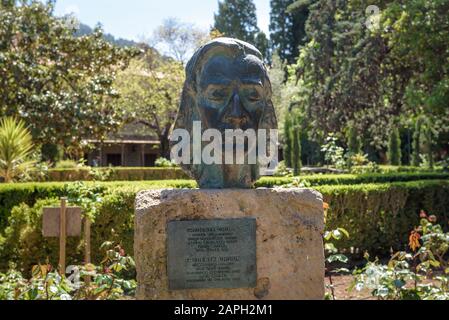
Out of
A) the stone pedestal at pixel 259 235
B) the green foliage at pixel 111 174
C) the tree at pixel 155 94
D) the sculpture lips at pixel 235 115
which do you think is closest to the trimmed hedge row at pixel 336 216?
the stone pedestal at pixel 259 235

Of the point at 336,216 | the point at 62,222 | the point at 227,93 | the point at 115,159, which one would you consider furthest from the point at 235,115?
the point at 115,159

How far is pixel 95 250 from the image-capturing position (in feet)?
23.1

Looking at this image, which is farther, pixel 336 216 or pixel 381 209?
pixel 381 209

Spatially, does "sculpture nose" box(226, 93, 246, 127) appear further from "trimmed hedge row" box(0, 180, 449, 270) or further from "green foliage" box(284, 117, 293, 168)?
"green foliage" box(284, 117, 293, 168)

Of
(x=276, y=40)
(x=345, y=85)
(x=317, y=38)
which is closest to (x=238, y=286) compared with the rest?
(x=345, y=85)

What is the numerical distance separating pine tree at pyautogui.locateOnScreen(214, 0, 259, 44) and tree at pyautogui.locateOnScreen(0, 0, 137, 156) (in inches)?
793

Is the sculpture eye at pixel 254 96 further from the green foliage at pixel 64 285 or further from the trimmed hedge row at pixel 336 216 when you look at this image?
the trimmed hedge row at pixel 336 216

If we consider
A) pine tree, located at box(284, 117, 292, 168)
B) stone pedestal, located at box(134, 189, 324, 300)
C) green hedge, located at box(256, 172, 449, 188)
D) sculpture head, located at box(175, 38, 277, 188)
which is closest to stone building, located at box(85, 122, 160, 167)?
pine tree, located at box(284, 117, 292, 168)

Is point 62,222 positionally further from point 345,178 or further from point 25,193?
point 345,178

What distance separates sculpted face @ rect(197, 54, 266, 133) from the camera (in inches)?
147

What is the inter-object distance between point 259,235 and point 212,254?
0.38 m

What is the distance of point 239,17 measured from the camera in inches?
1460

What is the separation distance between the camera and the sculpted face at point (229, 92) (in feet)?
12.2

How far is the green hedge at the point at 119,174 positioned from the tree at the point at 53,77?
3.41 ft
